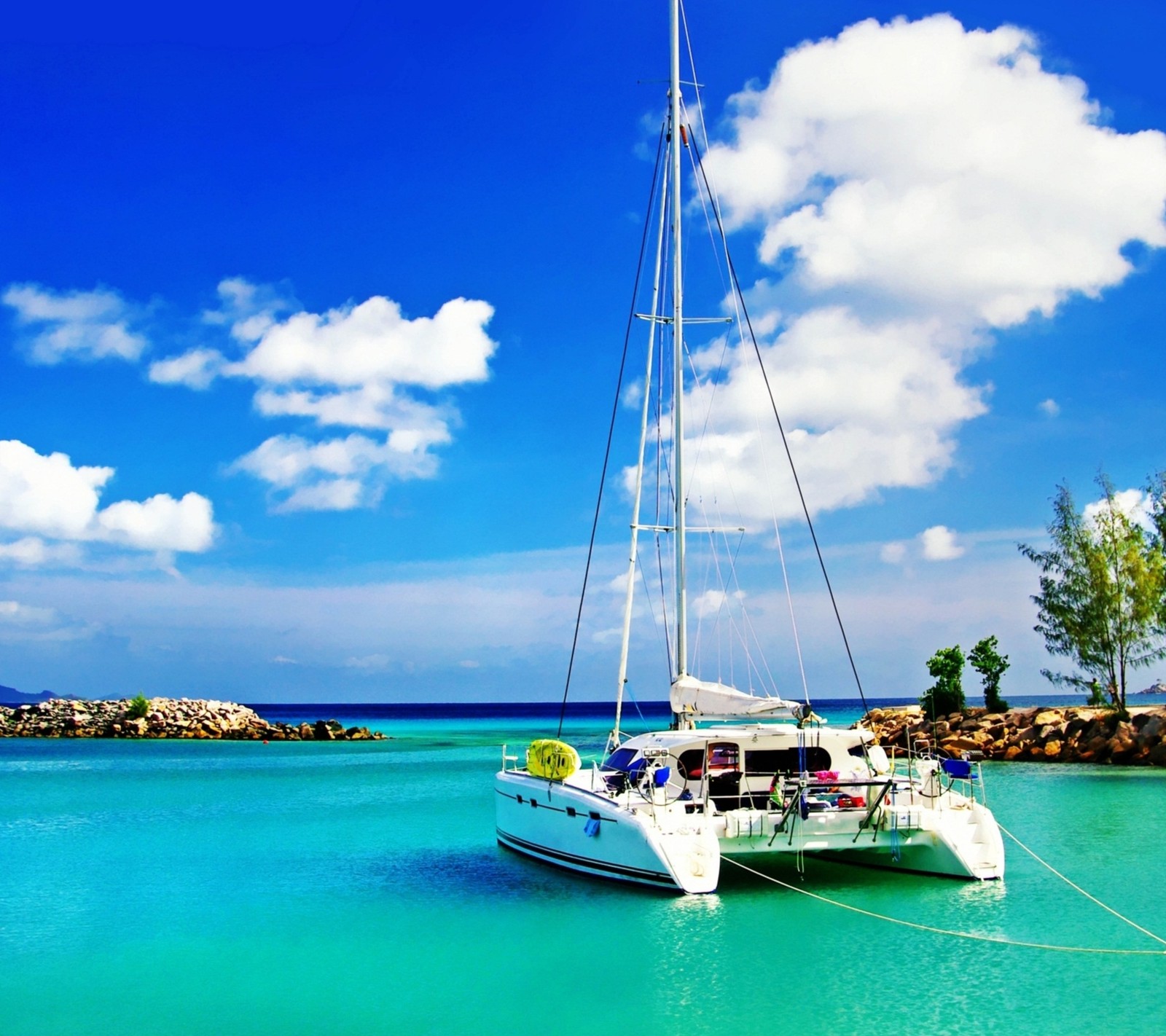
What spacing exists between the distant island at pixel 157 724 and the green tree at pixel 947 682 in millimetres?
40963

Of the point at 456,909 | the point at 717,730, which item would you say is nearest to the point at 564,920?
the point at 456,909

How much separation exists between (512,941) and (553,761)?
4.76 m

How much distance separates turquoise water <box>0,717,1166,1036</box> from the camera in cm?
1170

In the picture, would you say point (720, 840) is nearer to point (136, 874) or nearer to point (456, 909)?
point (456, 909)

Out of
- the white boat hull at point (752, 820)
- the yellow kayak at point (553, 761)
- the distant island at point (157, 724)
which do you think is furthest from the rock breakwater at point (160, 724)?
the white boat hull at point (752, 820)

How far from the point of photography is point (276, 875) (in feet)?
66.8

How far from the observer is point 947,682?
49.4 m

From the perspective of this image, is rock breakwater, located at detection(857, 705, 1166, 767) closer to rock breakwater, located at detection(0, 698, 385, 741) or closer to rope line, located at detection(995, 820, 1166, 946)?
rope line, located at detection(995, 820, 1166, 946)

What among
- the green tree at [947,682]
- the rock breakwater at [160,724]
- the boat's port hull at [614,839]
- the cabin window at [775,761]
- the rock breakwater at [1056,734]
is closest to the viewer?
the boat's port hull at [614,839]

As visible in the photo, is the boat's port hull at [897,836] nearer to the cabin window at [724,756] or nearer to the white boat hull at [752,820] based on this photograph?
the white boat hull at [752,820]

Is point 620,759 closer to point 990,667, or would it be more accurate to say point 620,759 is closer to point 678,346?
point 678,346

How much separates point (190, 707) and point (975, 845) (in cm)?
7170

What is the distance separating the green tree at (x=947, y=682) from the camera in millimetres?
48875

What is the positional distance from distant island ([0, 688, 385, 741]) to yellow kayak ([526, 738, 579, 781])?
57284 millimetres
